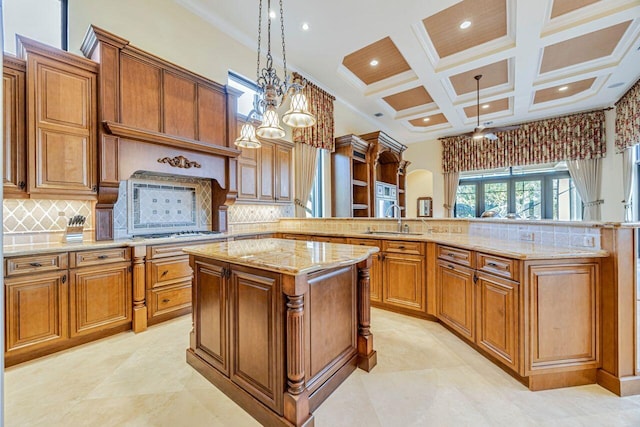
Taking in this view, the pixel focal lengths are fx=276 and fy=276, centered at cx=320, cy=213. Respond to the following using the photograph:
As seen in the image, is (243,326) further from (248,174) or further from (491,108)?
(491,108)

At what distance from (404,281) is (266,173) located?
265cm

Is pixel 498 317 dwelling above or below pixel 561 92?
below

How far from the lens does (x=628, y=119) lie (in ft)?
16.7

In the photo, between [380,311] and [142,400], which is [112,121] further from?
[380,311]

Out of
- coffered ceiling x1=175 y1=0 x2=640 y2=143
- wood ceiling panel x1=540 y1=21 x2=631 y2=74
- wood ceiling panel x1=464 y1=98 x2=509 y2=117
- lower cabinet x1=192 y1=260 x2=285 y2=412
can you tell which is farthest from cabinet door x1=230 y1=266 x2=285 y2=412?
wood ceiling panel x1=464 y1=98 x2=509 y2=117

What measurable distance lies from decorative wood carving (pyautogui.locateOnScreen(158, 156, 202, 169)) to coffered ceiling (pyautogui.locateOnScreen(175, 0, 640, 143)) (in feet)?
6.86

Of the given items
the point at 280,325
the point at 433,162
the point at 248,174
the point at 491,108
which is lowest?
the point at 280,325

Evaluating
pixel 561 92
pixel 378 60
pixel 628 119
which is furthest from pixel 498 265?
pixel 628 119

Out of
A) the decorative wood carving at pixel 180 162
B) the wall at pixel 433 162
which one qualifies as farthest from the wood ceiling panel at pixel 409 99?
the decorative wood carving at pixel 180 162

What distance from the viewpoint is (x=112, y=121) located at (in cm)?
275

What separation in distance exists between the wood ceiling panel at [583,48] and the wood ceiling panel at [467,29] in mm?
967

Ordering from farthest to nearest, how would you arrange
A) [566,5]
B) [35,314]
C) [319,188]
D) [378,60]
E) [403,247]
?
[319,188] < [378,60] < [566,5] < [403,247] < [35,314]

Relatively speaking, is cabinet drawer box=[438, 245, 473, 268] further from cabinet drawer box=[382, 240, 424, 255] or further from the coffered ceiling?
the coffered ceiling

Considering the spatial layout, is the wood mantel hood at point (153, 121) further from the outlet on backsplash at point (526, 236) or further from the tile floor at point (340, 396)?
Result: the outlet on backsplash at point (526, 236)
